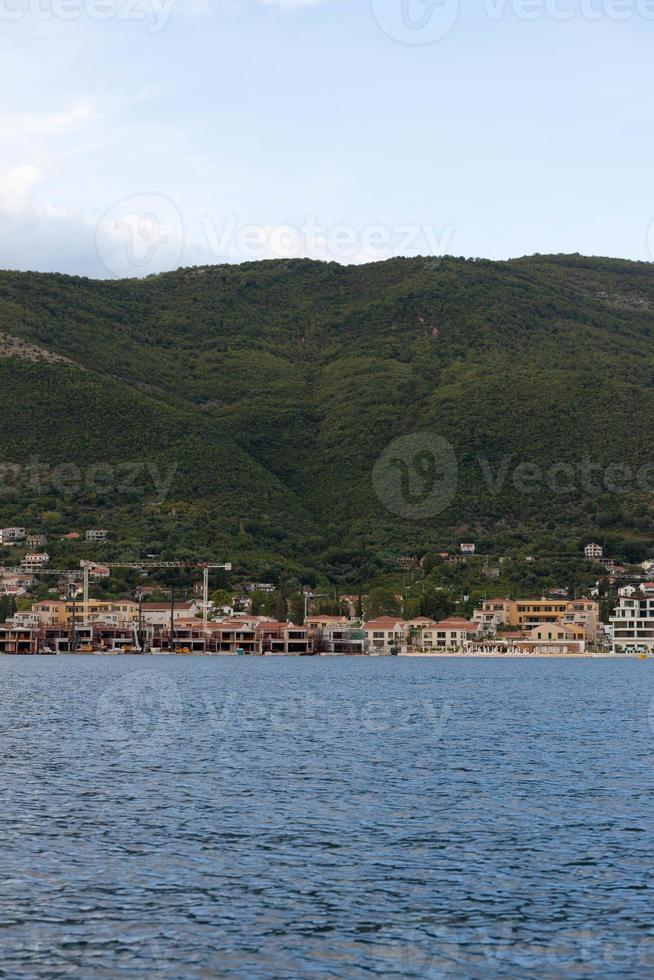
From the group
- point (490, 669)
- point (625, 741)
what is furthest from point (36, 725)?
point (490, 669)

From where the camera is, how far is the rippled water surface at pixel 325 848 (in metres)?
25.7

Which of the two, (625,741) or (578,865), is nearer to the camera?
(578,865)

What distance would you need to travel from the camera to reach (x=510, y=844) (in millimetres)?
35469

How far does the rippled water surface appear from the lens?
25.7 metres

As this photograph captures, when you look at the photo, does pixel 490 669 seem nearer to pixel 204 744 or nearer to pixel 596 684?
pixel 596 684

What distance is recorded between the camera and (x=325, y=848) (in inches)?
1375

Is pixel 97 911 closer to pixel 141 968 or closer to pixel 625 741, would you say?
pixel 141 968

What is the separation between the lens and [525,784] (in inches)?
1829

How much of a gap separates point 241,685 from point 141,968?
301 feet

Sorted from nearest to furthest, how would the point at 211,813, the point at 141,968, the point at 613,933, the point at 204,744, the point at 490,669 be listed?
the point at 141,968 < the point at 613,933 < the point at 211,813 < the point at 204,744 < the point at 490,669

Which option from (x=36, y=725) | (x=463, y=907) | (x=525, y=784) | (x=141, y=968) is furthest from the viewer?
(x=36, y=725)

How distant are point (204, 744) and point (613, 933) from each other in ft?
116

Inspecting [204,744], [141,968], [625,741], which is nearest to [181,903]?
[141,968]

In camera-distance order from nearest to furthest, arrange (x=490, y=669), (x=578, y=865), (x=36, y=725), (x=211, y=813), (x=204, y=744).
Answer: (x=578, y=865), (x=211, y=813), (x=204, y=744), (x=36, y=725), (x=490, y=669)
